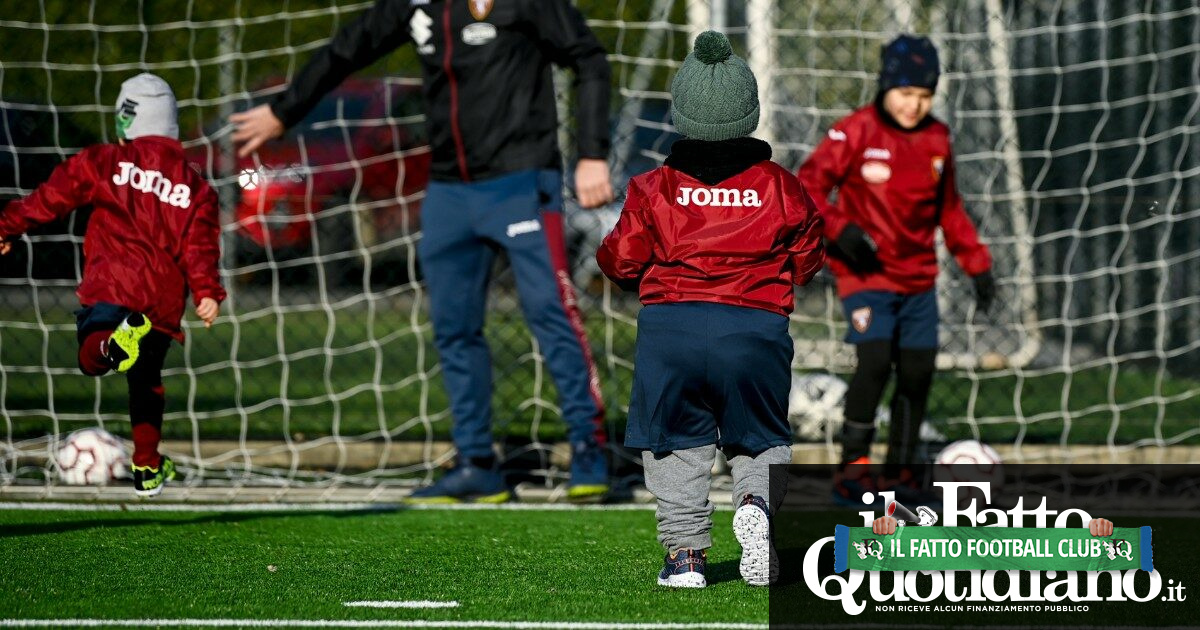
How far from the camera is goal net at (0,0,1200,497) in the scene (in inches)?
262

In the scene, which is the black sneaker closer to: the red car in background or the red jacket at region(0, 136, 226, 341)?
the red jacket at region(0, 136, 226, 341)

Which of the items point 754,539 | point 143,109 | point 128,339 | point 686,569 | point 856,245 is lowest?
point 686,569

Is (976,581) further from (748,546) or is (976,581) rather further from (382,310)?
(382,310)

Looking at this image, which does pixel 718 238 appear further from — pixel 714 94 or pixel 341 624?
pixel 341 624

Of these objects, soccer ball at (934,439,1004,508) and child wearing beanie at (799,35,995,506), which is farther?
soccer ball at (934,439,1004,508)

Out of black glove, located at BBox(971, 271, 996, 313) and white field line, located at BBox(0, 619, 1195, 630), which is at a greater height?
black glove, located at BBox(971, 271, 996, 313)

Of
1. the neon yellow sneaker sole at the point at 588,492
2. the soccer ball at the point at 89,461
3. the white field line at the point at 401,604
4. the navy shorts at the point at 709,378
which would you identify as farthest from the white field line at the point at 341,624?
the soccer ball at the point at 89,461

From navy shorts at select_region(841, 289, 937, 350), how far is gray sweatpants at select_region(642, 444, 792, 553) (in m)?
1.80

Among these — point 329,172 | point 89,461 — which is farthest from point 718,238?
Result: point 329,172

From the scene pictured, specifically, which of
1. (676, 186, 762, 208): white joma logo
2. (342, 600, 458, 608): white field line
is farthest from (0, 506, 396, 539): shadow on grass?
(676, 186, 762, 208): white joma logo

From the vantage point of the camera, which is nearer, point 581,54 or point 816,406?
point 581,54

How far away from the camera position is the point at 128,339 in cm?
449

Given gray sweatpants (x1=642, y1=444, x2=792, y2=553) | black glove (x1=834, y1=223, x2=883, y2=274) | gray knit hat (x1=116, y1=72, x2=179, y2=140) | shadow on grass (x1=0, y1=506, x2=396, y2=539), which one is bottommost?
shadow on grass (x1=0, y1=506, x2=396, y2=539)

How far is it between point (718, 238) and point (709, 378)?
0.36m
